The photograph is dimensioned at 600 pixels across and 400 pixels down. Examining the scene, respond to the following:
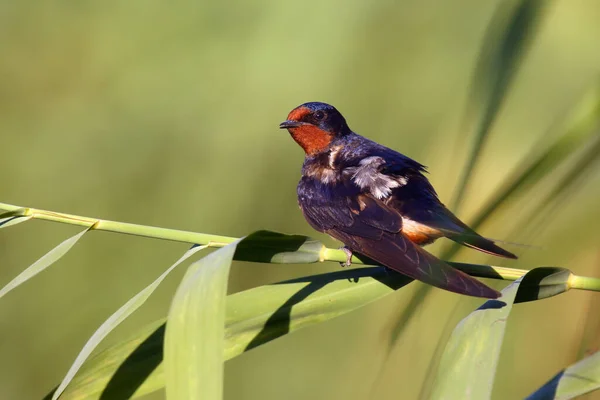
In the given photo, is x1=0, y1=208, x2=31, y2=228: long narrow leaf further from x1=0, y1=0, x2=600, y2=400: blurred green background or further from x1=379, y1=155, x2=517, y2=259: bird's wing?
x1=0, y1=0, x2=600, y2=400: blurred green background

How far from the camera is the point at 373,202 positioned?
4.15ft

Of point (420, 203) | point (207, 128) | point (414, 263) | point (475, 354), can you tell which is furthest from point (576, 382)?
point (207, 128)

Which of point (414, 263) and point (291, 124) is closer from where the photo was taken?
point (414, 263)

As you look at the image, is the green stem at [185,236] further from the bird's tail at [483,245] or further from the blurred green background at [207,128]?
the blurred green background at [207,128]

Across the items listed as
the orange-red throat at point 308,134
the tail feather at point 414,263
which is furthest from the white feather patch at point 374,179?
the orange-red throat at point 308,134

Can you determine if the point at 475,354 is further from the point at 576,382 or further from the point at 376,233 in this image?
the point at 376,233

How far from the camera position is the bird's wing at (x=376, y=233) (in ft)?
2.56

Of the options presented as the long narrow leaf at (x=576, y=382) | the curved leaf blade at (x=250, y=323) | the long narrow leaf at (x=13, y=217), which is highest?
Result: the long narrow leaf at (x=13, y=217)

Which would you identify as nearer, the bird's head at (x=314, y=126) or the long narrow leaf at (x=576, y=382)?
the long narrow leaf at (x=576, y=382)

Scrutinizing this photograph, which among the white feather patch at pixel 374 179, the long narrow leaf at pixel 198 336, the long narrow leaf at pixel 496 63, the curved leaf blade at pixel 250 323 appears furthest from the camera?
the white feather patch at pixel 374 179

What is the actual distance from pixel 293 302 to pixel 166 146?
4.28 ft

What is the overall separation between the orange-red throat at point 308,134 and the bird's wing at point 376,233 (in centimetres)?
27

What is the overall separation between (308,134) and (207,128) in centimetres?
42

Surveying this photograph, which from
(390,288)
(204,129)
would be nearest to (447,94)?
(204,129)
